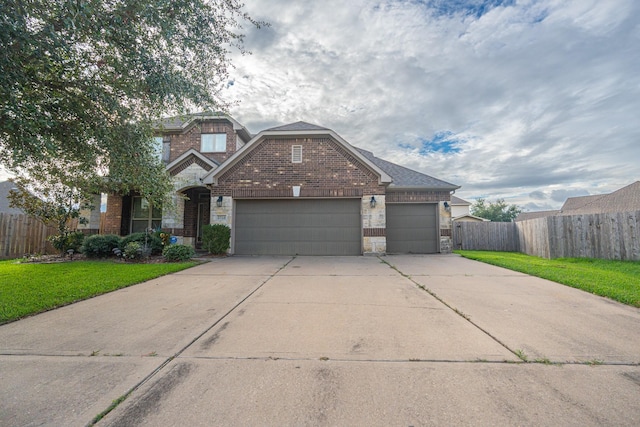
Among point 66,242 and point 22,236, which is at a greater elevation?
point 22,236

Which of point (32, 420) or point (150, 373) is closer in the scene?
point (32, 420)

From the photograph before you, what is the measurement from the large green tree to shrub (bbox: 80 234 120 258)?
3.10 m

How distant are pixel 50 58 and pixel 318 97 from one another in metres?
8.65

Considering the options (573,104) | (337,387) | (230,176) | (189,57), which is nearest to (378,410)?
(337,387)

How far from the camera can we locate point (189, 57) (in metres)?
6.32

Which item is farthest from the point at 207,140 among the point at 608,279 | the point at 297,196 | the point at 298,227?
the point at 608,279

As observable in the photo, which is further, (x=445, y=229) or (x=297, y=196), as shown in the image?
(x=445, y=229)

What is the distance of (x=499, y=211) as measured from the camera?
49094 millimetres

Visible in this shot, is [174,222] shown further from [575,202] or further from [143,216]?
[575,202]

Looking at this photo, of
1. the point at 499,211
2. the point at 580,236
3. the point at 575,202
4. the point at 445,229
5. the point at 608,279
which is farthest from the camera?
the point at 499,211

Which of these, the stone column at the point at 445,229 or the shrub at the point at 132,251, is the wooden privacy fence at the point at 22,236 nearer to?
the shrub at the point at 132,251

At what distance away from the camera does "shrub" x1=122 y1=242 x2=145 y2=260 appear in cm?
905

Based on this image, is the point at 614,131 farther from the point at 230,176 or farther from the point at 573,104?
the point at 230,176

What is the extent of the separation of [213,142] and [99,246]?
24.7 ft
